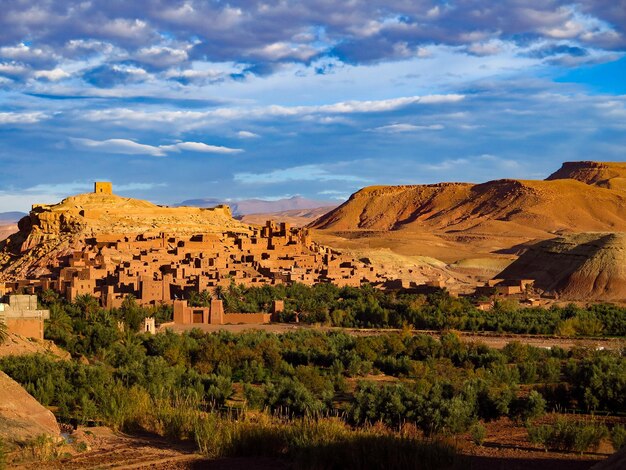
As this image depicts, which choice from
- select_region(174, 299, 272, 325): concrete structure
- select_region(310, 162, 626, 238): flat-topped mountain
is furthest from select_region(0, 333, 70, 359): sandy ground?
select_region(310, 162, 626, 238): flat-topped mountain

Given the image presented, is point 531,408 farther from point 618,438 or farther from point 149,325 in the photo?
point 149,325

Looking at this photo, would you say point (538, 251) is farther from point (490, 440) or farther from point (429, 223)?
point (429, 223)

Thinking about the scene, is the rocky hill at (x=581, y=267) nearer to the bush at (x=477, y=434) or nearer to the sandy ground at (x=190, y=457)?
the bush at (x=477, y=434)

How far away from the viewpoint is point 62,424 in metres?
14.6

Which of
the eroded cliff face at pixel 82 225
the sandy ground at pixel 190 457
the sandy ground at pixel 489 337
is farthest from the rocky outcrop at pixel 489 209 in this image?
the sandy ground at pixel 190 457

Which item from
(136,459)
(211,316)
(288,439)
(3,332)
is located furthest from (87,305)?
(288,439)

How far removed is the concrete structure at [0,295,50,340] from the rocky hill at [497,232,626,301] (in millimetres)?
32478

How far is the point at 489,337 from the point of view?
118 feet

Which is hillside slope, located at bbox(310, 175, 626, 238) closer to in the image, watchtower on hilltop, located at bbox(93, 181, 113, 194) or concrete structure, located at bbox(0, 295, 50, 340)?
watchtower on hilltop, located at bbox(93, 181, 113, 194)

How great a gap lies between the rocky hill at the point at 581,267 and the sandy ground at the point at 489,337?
1413cm

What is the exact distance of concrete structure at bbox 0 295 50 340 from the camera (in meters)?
21.9

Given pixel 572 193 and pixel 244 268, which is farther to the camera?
pixel 572 193

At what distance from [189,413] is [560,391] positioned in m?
9.24

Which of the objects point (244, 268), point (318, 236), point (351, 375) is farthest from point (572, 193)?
point (351, 375)
